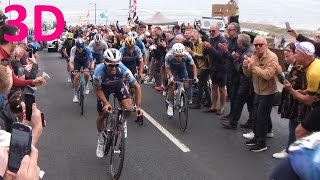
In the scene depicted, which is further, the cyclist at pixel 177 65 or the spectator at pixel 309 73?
the cyclist at pixel 177 65

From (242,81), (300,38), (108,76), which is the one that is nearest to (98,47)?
(242,81)

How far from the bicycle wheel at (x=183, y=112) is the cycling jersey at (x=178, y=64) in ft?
2.77

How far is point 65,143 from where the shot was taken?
804cm

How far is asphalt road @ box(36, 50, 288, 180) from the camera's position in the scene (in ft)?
21.1

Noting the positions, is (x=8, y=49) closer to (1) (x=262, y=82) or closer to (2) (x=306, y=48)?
(2) (x=306, y=48)

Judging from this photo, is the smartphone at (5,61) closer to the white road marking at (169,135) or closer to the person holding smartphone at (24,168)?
the person holding smartphone at (24,168)

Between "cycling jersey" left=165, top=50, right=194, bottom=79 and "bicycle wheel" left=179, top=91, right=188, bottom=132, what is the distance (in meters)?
0.84

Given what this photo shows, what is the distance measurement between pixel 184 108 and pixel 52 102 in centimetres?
480

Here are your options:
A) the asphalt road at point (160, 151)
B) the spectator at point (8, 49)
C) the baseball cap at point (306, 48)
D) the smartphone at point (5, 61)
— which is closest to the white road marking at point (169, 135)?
the asphalt road at point (160, 151)

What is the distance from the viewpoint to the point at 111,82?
22.2 feet

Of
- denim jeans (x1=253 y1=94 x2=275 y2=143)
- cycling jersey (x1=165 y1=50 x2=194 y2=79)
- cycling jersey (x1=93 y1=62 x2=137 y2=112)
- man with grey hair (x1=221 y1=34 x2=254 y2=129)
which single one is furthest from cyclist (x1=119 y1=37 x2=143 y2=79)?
denim jeans (x1=253 y1=94 x2=275 y2=143)

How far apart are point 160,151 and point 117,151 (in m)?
1.52

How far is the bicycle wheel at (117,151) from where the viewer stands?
5.96 meters

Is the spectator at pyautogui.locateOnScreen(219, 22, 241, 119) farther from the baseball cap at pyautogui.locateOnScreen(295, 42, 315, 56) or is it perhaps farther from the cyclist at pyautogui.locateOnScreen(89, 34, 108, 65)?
the cyclist at pyautogui.locateOnScreen(89, 34, 108, 65)
